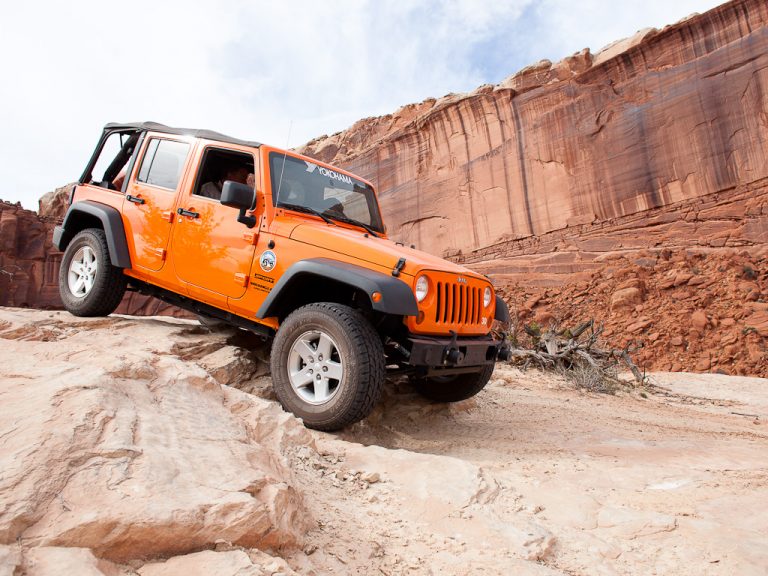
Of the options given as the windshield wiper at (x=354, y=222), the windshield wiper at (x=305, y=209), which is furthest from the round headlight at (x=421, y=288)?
the windshield wiper at (x=354, y=222)

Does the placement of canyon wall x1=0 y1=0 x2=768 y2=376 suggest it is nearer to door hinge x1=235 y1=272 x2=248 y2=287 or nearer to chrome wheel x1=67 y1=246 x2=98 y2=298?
door hinge x1=235 y1=272 x2=248 y2=287

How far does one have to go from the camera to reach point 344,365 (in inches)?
139

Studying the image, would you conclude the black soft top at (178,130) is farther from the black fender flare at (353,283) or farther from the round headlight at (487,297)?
the round headlight at (487,297)

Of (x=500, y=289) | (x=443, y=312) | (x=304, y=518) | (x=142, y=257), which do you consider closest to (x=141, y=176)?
(x=142, y=257)

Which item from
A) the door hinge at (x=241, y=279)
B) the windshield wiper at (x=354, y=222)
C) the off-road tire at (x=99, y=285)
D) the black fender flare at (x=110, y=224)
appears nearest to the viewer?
the door hinge at (x=241, y=279)

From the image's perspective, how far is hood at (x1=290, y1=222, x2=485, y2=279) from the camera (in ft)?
12.2

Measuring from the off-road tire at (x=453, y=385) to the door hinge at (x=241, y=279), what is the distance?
167 cm

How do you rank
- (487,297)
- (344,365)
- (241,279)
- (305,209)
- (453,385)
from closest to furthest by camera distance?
(344,365)
(241,279)
(487,297)
(305,209)
(453,385)

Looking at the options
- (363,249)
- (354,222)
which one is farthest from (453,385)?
(354,222)

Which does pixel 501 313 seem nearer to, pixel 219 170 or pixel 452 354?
pixel 452 354

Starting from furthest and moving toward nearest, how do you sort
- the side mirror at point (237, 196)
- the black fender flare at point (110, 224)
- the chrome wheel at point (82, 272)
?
the chrome wheel at point (82, 272) < the black fender flare at point (110, 224) < the side mirror at point (237, 196)

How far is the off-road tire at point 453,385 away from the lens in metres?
4.62

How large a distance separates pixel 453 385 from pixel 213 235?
8.23 feet

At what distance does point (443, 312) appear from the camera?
3.88 metres
